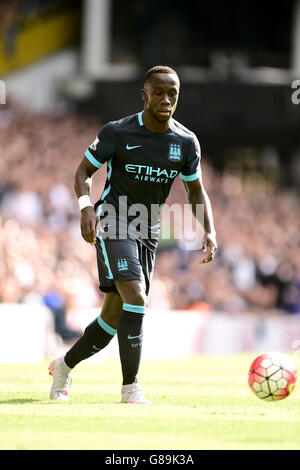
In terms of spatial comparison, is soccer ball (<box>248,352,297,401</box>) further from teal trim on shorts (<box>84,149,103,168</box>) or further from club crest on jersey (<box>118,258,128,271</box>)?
teal trim on shorts (<box>84,149,103,168</box>)

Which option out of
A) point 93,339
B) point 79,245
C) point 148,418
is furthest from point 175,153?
point 79,245

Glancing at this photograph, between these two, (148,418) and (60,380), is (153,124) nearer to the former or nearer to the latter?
(60,380)

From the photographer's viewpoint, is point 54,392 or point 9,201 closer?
point 54,392

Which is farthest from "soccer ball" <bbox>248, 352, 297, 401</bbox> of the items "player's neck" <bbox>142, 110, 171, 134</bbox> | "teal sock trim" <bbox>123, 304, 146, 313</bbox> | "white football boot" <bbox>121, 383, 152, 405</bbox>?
"player's neck" <bbox>142, 110, 171, 134</bbox>

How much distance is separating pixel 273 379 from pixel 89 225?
6.51 feet

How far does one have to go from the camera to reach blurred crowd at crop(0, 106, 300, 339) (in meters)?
16.9

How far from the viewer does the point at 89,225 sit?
7.04 meters

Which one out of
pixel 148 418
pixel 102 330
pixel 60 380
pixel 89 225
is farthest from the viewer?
pixel 60 380

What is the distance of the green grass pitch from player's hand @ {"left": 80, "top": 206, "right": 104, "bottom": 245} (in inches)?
49.3

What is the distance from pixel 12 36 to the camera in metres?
26.7

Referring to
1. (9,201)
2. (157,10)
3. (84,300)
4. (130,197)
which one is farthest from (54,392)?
(157,10)

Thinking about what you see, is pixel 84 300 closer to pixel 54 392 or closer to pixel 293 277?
pixel 293 277

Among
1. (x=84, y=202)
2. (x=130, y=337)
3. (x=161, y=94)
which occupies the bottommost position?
(x=130, y=337)
